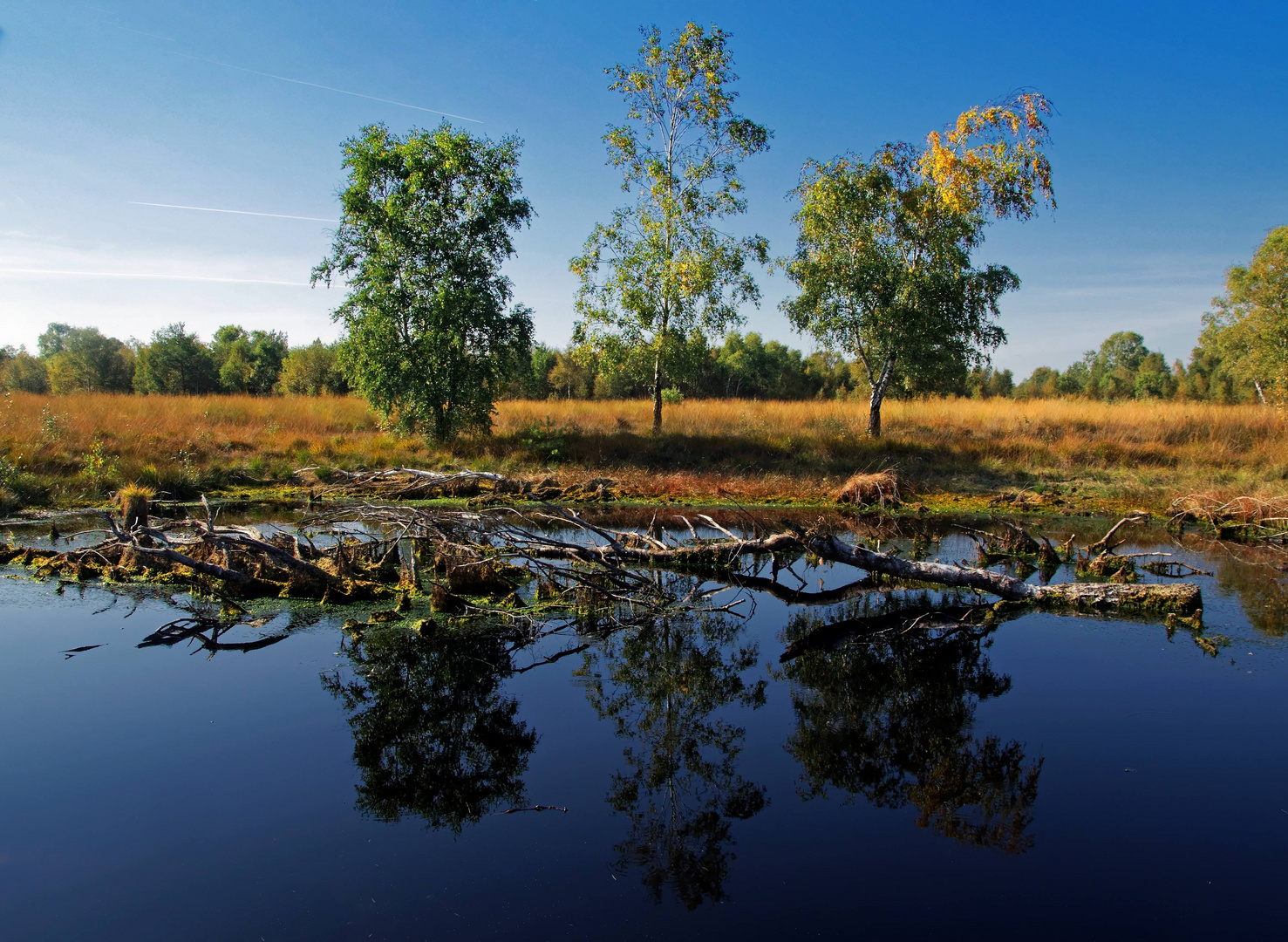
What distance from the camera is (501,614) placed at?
8578 mm

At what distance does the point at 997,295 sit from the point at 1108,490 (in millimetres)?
6018

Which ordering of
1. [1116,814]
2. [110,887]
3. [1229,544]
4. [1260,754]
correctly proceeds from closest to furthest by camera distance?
[110,887] < [1116,814] < [1260,754] < [1229,544]

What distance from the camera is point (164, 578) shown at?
10.0 metres

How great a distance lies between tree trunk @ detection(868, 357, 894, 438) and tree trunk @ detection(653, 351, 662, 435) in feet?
20.9

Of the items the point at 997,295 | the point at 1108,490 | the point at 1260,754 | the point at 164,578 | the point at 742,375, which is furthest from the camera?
the point at 742,375

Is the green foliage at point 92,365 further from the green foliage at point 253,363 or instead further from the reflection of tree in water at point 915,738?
the reflection of tree in water at point 915,738

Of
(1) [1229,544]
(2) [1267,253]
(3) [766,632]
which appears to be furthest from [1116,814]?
(2) [1267,253]

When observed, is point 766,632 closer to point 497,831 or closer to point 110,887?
point 497,831

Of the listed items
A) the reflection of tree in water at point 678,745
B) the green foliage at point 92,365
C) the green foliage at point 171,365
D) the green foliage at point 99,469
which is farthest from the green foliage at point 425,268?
the green foliage at point 92,365

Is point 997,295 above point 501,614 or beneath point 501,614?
above

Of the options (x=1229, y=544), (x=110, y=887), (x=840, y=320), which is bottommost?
(x=110, y=887)

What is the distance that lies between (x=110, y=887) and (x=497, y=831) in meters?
2.26

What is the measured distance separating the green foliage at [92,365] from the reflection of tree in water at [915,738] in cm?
5313

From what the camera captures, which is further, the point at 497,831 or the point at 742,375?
the point at 742,375
